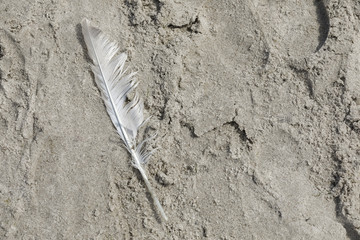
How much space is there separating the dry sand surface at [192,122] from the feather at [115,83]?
40 millimetres

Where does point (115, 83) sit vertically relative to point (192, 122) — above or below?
below

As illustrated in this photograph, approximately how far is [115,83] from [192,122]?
43 centimetres

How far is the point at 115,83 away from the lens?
2.04m

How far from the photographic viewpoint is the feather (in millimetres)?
2023

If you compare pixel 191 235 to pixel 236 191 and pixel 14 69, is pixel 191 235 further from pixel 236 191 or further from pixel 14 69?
pixel 14 69

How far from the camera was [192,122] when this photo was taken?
1977mm

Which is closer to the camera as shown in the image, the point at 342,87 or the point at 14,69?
the point at 342,87

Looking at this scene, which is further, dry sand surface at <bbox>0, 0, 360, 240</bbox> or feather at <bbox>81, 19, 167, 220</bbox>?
feather at <bbox>81, 19, 167, 220</bbox>

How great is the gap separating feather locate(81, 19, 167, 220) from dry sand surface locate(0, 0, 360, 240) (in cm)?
4

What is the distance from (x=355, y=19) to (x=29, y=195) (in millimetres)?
1767

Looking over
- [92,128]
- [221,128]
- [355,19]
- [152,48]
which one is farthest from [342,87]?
[92,128]

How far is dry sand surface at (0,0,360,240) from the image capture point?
1902mm

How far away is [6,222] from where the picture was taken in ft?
6.56

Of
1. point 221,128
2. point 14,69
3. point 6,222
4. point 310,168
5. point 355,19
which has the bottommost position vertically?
point 6,222
